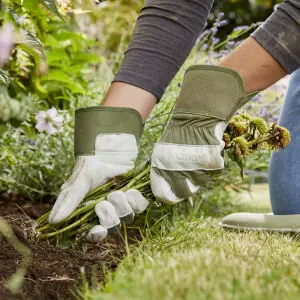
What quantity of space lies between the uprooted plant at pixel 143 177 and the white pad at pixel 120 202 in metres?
0.04

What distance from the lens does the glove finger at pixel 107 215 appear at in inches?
58.8

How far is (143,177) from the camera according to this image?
5.24ft

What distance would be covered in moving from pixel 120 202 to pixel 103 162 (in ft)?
0.42

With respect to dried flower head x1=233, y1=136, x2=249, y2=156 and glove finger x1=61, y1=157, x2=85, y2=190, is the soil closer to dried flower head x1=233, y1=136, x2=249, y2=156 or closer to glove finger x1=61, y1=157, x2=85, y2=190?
glove finger x1=61, y1=157, x2=85, y2=190

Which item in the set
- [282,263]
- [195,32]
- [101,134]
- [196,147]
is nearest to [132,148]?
[101,134]

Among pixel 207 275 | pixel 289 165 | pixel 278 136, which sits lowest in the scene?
pixel 289 165

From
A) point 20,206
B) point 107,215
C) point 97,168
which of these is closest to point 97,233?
point 107,215

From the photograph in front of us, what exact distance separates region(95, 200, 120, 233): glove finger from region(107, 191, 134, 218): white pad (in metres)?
0.02

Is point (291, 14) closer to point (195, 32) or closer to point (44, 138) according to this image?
point (195, 32)

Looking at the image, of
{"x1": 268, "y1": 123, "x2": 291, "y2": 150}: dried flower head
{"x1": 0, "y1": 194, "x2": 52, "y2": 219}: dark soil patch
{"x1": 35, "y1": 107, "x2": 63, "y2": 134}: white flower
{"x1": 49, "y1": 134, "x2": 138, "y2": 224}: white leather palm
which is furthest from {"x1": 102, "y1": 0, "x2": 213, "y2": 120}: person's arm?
{"x1": 0, "y1": 194, "x2": 52, "y2": 219}: dark soil patch

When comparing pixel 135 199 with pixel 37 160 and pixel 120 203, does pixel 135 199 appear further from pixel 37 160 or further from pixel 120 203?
pixel 37 160

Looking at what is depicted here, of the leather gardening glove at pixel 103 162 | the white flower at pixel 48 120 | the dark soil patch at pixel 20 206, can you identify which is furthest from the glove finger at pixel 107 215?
the white flower at pixel 48 120

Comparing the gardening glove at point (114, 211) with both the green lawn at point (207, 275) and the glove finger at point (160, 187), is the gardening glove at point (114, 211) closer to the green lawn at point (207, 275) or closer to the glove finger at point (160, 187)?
the glove finger at point (160, 187)

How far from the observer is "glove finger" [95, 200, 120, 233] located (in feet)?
4.90
